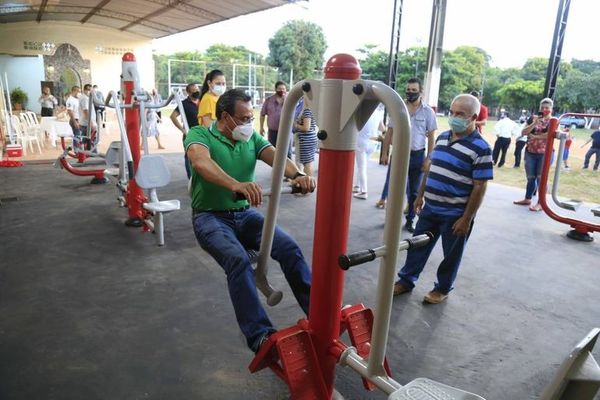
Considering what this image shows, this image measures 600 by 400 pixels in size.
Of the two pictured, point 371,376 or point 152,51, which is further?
point 152,51

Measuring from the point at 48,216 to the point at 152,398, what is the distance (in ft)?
11.3

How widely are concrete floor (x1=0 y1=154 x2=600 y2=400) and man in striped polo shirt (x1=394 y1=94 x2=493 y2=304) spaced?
0.47 metres

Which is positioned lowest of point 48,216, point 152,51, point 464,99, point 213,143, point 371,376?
point 48,216

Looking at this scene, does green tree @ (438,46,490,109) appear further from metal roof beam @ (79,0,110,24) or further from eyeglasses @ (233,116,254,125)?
eyeglasses @ (233,116,254,125)

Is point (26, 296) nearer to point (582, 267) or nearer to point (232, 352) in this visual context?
point (232, 352)

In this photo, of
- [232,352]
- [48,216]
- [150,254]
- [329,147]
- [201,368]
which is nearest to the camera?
[329,147]

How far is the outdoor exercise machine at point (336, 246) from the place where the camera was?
1299mm

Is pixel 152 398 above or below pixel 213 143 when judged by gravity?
below

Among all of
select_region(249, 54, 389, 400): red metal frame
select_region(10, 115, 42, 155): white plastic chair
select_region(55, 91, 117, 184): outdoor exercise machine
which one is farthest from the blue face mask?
select_region(10, 115, 42, 155): white plastic chair

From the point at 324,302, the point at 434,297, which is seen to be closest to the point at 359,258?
the point at 324,302

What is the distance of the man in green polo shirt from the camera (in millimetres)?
1787

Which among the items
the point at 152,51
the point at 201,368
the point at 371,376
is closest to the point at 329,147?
the point at 371,376

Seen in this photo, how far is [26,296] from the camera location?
109 inches

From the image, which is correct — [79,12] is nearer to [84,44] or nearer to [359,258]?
[84,44]
